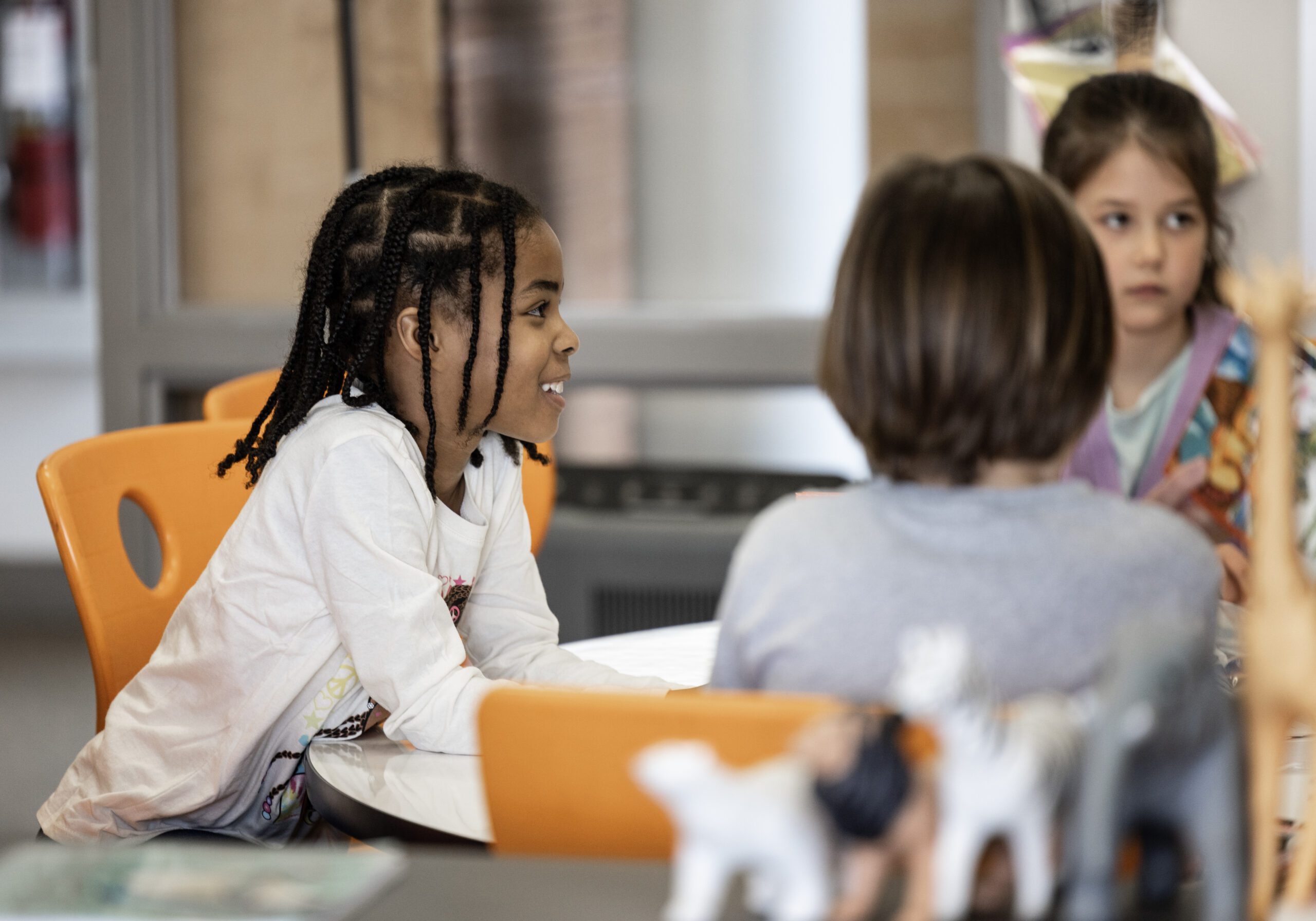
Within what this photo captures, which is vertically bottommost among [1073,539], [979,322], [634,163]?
[1073,539]

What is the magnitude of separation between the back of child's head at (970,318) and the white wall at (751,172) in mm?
2022

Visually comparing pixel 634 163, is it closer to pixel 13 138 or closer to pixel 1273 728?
pixel 13 138

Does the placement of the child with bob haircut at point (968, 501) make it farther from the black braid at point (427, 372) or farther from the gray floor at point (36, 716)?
the gray floor at point (36, 716)

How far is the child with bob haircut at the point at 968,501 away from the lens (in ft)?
2.22

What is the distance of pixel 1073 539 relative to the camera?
0.68 meters

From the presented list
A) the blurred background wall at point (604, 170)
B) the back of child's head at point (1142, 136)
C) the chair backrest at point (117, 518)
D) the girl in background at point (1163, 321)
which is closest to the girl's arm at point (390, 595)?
the chair backrest at point (117, 518)

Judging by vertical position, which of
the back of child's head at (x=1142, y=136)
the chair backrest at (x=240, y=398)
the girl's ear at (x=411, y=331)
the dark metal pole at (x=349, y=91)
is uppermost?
the dark metal pole at (x=349, y=91)

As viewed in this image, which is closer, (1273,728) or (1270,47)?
(1273,728)

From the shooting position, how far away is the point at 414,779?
3.07 feet

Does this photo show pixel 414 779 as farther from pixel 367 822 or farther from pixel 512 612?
pixel 512 612

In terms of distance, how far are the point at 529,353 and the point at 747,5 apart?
1.76m

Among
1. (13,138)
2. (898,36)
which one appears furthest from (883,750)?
(13,138)

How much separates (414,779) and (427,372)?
445 mm

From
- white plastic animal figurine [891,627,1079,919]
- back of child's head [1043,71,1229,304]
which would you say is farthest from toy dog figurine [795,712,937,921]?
back of child's head [1043,71,1229,304]
